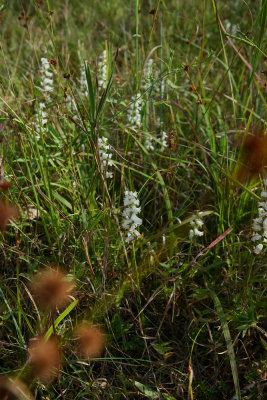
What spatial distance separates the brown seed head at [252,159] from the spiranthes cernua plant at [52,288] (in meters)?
1.04

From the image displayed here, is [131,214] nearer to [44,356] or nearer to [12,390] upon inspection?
[44,356]

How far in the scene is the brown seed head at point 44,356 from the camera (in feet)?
5.28

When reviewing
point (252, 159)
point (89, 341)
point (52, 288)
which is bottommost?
point (89, 341)

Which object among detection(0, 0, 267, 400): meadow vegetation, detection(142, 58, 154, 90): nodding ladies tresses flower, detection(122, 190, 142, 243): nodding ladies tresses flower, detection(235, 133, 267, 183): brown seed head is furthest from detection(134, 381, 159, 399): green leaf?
detection(142, 58, 154, 90): nodding ladies tresses flower

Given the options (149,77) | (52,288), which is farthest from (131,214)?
(149,77)

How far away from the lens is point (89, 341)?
185 cm

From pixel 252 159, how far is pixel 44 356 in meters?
1.30

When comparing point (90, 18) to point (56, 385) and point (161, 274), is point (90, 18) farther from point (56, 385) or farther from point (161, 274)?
point (56, 385)

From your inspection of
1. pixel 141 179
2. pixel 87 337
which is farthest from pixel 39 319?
pixel 141 179

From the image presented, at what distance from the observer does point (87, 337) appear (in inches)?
73.5

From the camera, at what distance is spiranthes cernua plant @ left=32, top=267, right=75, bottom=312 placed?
61.5 inches

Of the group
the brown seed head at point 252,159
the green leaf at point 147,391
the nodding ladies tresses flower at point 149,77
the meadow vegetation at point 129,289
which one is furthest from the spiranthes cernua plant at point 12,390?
the nodding ladies tresses flower at point 149,77

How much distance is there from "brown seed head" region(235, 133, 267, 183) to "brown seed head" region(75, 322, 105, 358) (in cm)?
109

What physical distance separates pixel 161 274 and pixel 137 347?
0.39 m
